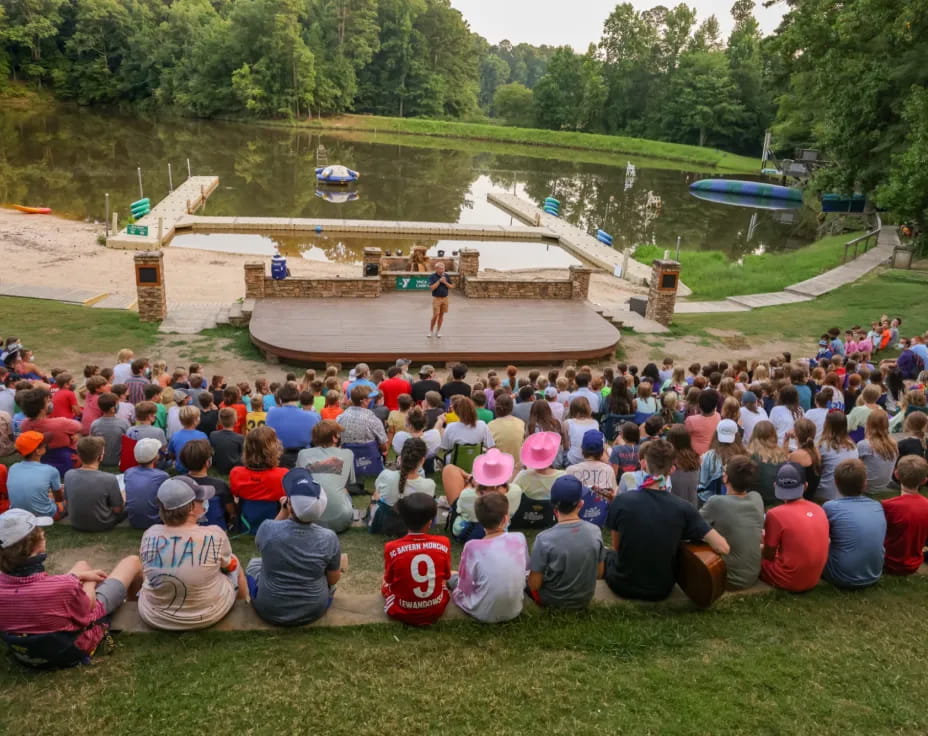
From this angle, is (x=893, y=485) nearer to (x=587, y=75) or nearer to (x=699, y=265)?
(x=699, y=265)

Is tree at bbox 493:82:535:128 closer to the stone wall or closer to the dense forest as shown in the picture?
the dense forest

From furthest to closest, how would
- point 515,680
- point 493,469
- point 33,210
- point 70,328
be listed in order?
point 33,210 → point 70,328 → point 493,469 → point 515,680

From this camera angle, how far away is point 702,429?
7750mm

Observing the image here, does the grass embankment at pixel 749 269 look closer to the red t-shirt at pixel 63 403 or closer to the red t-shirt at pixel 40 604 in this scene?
the red t-shirt at pixel 63 403

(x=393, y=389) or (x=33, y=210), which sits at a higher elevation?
(x=393, y=389)

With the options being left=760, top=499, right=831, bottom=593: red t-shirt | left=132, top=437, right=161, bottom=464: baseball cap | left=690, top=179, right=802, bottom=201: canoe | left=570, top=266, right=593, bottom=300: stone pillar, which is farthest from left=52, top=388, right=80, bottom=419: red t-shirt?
left=690, top=179, right=802, bottom=201: canoe

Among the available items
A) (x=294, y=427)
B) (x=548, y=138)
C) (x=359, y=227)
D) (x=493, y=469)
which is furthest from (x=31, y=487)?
(x=548, y=138)

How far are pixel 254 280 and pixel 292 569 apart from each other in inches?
454

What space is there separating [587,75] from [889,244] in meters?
56.1

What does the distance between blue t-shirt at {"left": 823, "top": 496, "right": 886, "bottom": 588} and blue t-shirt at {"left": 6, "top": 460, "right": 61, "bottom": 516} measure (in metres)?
5.77

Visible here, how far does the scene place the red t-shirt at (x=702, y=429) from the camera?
25.4 feet

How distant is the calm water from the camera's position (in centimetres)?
3297

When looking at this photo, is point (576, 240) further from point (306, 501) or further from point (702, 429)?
point (306, 501)

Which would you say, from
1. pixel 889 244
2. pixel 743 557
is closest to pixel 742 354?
pixel 743 557
